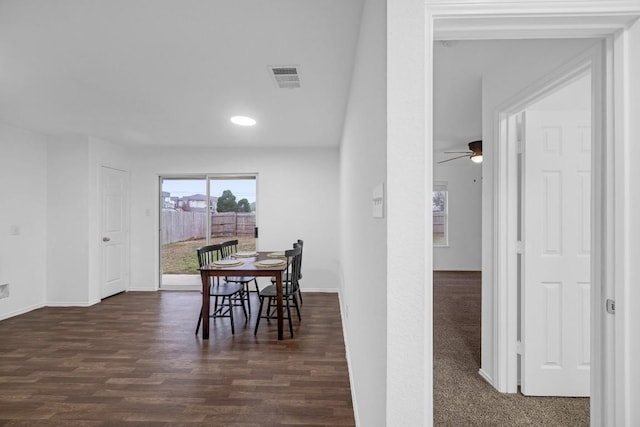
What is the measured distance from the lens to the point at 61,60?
7.52ft

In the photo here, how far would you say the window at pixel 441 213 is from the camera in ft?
22.8

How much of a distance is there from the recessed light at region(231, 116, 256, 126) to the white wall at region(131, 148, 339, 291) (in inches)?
57.4

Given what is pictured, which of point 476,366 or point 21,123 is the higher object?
point 21,123

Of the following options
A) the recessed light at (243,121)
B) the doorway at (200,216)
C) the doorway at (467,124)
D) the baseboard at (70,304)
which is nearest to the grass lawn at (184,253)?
the doorway at (200,216)

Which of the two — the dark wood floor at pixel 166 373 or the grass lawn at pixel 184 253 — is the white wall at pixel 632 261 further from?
the grass lawn at pixel 184 253

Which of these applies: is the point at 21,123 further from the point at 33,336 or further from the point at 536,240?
the point at 536,240

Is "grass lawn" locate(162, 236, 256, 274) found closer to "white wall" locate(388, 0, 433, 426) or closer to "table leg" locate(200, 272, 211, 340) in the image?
"table leg" locate(200, 272, 211, 340)

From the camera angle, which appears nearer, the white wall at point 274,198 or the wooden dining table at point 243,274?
the wooden dining table at point 243,274

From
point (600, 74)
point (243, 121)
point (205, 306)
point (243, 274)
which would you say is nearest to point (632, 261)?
point (600, 74)

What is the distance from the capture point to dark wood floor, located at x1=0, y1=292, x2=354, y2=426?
2.07 meters

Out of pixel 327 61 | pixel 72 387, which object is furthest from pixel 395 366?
pixel 72 387

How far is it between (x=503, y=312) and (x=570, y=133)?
1350 mm

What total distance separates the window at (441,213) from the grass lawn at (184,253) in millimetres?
4249

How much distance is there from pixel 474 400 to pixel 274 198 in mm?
4014
